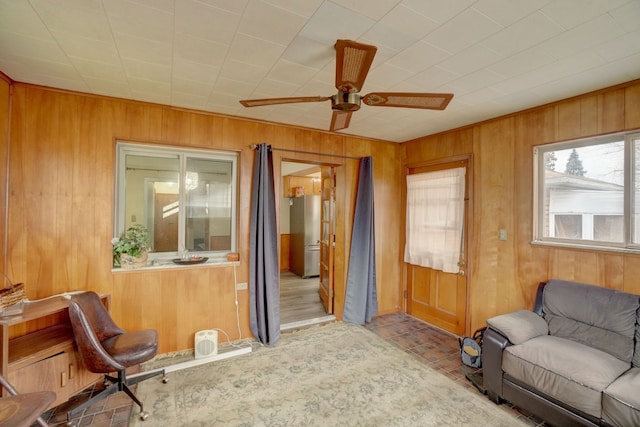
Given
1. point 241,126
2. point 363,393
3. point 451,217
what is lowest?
point 363,393

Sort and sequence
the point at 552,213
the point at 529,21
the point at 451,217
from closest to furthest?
the point at 529,21, the point at 552,213, the point at 451,217

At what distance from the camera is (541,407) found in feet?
6.76

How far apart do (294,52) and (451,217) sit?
288 centimetres

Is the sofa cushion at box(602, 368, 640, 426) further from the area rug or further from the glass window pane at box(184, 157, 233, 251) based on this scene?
the glass window pane at box(184, 157, 233, 251)

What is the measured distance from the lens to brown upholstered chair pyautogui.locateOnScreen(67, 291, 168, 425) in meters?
2.02

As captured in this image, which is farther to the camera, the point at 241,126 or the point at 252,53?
the point at 241,126

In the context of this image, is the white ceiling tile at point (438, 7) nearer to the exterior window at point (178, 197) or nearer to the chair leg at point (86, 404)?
the exterior window at point (178, 197)

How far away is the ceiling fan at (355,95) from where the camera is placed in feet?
4.64

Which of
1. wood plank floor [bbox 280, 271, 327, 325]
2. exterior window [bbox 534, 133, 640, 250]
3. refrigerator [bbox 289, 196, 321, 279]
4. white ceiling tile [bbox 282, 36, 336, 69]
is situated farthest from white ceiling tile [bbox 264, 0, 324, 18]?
refrigerator [bbox 289, 196, 321, 279]

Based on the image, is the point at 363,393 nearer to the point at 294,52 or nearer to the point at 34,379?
the point at 34,379

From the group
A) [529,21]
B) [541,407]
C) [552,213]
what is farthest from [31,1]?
[552,213]

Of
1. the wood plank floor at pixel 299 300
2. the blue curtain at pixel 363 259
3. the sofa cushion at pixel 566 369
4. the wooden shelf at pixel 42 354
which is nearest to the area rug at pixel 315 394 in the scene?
the sofa cushion at pixel 566 369

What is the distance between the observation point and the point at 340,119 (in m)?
2.15

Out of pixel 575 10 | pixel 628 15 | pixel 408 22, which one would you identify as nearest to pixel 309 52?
pixel 408 22
